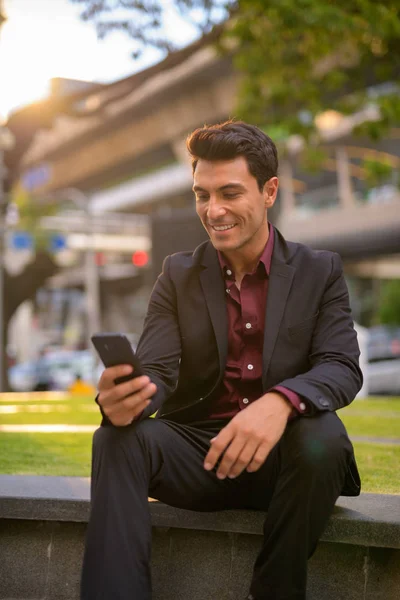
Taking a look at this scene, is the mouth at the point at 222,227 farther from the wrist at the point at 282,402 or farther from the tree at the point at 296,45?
the tree at the point at 296,45

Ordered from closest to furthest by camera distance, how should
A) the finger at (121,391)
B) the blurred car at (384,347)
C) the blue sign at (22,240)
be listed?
the finger at (121,391)
the blurred car at (384,347)
the blue sign at (22,240)

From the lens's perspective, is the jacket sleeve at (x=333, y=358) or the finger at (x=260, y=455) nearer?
the finger at (x=260, y=455)

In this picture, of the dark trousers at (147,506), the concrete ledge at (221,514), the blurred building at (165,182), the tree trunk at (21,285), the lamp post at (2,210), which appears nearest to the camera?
the dark trousers at (147,506)

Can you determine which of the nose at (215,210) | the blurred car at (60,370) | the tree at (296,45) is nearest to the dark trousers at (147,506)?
the nose at (215,210)

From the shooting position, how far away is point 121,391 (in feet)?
8.60

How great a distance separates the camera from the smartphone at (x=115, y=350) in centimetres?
255

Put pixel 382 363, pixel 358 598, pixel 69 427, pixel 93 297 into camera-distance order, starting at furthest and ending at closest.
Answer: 1. pixel 93 297
2. pixel 382 363
3. pixel 69 427
4. pixel 358 598

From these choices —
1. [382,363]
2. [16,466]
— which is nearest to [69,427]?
[16,466]

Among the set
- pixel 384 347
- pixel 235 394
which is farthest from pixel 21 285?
pixel 235 394

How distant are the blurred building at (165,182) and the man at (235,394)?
572 inches

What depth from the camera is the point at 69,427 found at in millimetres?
6953

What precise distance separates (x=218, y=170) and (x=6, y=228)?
53.4 feet

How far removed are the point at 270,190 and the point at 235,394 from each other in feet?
2.57

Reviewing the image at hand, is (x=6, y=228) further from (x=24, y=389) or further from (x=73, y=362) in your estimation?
(x=24, y=389)
